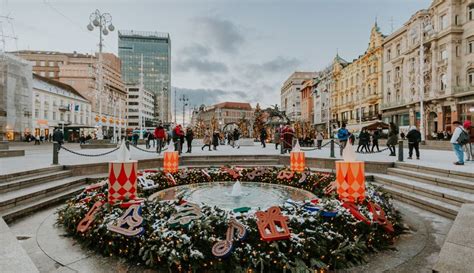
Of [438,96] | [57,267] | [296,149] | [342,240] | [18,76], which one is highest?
[18,76]

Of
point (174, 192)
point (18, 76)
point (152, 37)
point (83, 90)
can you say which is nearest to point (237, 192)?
point (174, 192)

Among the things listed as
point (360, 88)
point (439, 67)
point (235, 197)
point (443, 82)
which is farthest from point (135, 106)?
point (235, 197)

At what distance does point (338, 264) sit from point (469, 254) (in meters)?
1.43

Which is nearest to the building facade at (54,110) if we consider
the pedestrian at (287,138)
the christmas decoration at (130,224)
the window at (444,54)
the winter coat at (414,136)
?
the pedestrian at (287,138)

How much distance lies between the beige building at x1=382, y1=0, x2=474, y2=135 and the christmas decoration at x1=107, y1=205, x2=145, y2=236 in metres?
28.7

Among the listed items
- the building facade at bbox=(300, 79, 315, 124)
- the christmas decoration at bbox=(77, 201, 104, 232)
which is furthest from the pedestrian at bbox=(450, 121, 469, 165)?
the building facade at bbox=(300, 79, 315, 124)

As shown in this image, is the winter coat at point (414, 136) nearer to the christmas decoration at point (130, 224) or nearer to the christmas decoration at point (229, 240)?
the christmas decoration at point (229, 240)

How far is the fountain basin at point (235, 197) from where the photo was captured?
6.38m

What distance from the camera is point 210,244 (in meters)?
3.73

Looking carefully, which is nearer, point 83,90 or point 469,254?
point 469,254

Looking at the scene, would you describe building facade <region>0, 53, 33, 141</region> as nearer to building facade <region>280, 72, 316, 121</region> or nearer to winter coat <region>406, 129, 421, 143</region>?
winter coat <region>406, 129, 421, 143</region>

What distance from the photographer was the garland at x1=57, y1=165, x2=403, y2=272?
11.8 ft

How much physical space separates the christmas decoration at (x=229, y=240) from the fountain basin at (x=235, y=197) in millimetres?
1901

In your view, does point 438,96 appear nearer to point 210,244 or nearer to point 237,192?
point 237,192
